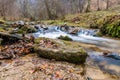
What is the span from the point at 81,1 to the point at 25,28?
22.9 metres

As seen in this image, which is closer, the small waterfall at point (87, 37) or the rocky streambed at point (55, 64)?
the rocky streambed at point (55, 64)

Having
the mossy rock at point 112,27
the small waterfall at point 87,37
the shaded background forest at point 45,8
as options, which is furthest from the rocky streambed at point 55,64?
the shaded background forest at point 45,8

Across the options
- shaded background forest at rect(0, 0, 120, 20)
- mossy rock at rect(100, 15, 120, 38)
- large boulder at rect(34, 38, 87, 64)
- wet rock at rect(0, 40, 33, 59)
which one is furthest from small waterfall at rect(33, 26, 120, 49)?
shaded background forest at rect(0, 0, 120, 20)

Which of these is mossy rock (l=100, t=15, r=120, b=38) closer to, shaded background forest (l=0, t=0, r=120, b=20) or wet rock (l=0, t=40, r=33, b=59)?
wet rock (l=0, t=40, r=33, b=59)

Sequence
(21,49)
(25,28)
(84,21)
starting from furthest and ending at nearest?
(84,21), (25,28), (21,49)

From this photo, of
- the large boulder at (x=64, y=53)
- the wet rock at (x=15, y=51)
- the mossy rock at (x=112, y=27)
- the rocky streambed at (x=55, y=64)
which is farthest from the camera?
the mossy rock at (x=112, y=27)

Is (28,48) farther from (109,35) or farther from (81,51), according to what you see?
(109,35)

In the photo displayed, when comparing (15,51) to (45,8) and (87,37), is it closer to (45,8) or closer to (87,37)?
(87,37)

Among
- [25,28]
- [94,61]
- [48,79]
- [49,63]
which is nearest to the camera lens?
[48,79]

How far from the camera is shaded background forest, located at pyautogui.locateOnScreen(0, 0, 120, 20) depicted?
36125mm

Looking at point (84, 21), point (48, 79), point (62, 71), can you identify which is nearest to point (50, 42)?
point (62, 71)

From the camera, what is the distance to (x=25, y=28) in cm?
1608

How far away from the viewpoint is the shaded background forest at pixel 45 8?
1422 inches

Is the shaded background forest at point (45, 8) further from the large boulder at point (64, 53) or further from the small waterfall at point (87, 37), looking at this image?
the large boulder at point (64, 53)
